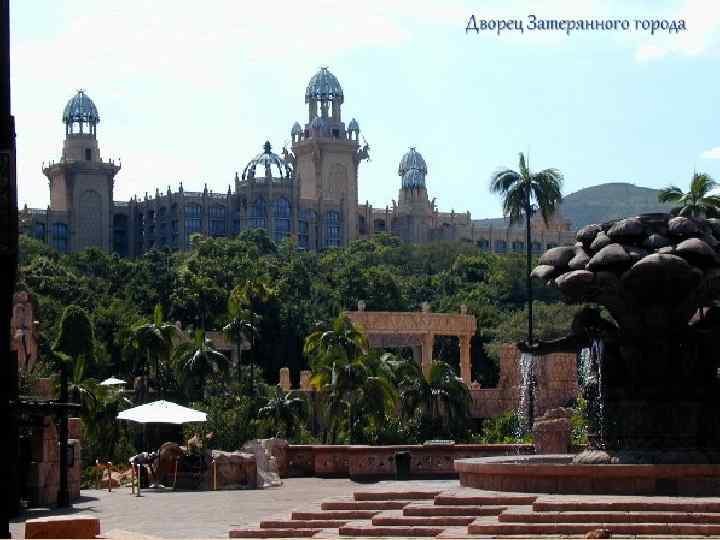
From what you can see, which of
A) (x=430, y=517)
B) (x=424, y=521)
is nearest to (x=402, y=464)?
(x=430, y=517)

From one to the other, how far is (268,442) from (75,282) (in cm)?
6023

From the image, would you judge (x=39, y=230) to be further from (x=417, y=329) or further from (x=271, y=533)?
(x=271, y=533)

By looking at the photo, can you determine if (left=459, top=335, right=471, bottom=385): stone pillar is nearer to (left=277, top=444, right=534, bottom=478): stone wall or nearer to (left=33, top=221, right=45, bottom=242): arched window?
(left=277, top=444, right=534, bottom=478): stone wall

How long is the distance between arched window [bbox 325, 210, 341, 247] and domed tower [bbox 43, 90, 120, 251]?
890 inches

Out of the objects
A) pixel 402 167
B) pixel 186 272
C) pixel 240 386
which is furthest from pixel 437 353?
pixel 402 167

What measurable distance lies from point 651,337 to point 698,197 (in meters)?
21.6

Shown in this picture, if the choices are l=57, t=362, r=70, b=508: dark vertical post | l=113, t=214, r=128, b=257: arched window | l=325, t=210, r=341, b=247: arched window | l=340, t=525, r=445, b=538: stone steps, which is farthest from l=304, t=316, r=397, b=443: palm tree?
l=325, t=210, r=341, b=247: arched window

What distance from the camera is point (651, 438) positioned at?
24969 millimetres

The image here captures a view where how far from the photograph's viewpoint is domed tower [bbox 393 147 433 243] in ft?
591

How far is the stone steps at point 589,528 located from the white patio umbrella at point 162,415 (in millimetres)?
17955

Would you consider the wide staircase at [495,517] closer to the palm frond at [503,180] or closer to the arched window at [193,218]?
the palm frond at [503,180]

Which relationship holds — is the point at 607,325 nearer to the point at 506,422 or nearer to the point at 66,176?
the point at 506,422

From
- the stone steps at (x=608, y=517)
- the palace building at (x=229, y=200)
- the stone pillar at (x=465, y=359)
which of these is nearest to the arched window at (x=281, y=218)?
the palace building at (x=229, y=200)

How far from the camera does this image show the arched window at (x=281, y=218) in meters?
160
